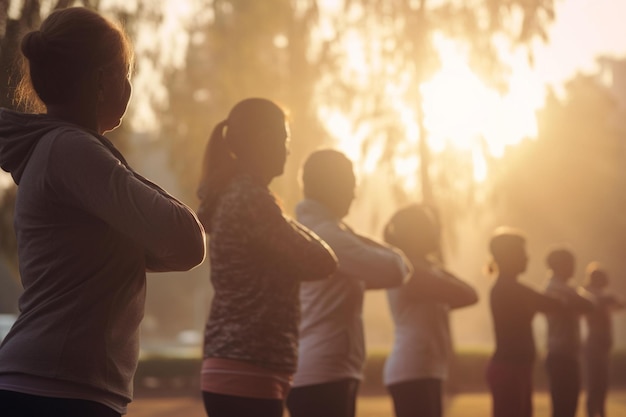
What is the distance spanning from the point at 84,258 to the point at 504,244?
19.0 ft

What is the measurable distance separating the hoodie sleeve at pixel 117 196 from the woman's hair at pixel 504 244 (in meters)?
5.65

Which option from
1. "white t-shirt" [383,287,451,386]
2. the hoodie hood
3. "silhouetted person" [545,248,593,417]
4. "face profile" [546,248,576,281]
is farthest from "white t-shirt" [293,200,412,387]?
"face profile" [546,248,576,281]

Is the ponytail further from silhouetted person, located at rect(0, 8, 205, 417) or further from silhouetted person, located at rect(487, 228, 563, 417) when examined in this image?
silhouetted person, located at rect(487, 228, 563, 417)

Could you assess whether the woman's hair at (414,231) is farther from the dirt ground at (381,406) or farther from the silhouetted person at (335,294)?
the dirt ground at (381,406)

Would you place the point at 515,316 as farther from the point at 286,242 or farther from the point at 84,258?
the point at 84,258

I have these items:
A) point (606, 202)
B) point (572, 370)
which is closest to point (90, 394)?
point (572, 370)

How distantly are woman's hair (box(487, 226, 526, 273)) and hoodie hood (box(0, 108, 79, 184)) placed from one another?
5.66 meters

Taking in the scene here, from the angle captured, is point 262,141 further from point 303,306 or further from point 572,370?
point 572,370

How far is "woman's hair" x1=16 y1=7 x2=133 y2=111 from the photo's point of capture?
2.56 metres

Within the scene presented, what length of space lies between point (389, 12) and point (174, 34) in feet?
13.0

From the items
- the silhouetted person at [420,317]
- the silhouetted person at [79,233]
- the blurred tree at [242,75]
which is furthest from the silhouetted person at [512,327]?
the blurred tree at [242,75]

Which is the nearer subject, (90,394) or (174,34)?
(90,394)

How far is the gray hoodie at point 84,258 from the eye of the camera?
7.98 feet

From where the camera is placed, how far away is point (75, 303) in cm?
247
